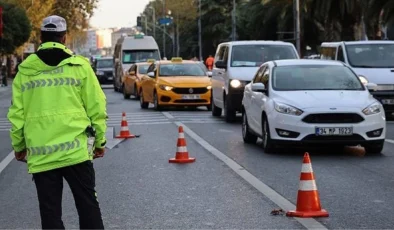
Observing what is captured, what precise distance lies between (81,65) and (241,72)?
1628 centimetres

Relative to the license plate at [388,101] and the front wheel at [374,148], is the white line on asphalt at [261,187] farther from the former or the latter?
the license plate at [388,101]

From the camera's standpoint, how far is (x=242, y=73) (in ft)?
72.0

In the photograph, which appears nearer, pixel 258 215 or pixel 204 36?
pixel 258 215

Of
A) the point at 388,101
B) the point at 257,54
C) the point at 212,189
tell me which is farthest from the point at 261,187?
the point at 388,101

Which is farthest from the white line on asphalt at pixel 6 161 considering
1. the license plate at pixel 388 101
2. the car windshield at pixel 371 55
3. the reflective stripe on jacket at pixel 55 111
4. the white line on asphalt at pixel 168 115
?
the car windshield at pixel 371 55

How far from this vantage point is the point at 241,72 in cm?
2200

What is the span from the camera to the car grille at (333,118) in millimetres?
14211

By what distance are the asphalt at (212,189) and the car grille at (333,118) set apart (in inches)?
21.8

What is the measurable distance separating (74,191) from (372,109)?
30.6 feet

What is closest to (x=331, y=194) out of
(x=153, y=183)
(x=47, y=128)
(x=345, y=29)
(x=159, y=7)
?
(x=153, y=183)

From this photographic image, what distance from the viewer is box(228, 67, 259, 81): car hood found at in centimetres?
2178

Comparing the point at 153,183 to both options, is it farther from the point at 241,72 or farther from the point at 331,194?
the point at 241,72

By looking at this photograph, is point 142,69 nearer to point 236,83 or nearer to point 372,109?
point 236,83

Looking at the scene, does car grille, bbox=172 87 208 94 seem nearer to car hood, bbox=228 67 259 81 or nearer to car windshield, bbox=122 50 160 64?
car hood, bbox=228 67 259 81
